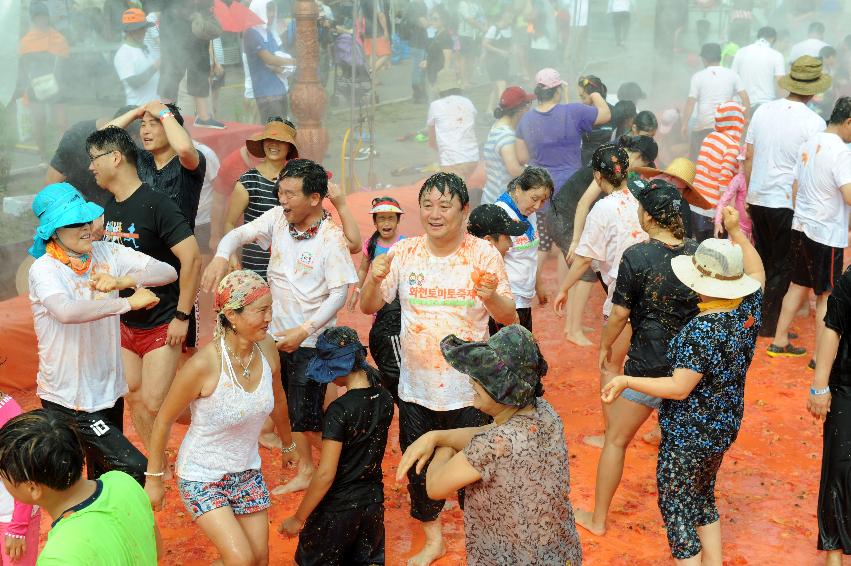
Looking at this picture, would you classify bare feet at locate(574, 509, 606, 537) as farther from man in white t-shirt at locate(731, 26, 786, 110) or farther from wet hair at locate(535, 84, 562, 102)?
man in white t-shirt at locate(731, 26, 786, 110)

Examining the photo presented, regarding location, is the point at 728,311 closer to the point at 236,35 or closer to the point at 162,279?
the point at 162,279

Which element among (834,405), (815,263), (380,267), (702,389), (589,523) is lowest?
(589,523)

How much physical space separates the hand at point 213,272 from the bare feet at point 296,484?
121cm

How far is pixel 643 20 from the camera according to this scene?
17.2m

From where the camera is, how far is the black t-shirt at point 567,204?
24.5 feet

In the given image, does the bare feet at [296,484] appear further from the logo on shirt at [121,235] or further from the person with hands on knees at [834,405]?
the person with hands on knees at [834,405]

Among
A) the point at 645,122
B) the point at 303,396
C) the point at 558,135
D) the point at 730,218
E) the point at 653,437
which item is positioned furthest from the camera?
the point at 558,135

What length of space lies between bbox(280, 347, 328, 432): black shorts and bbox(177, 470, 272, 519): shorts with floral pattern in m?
0.99

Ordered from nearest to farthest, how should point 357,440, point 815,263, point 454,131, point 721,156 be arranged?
point 357,440 < point 815,263 < point 721,156 < point 454,131

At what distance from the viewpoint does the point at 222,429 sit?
3.74 meters

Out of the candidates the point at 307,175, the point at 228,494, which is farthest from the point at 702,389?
the point at 307,175

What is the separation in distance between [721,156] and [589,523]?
394 cm

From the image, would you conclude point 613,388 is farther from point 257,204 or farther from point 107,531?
point 257,204

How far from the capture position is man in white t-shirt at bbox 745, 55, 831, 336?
7.29m
